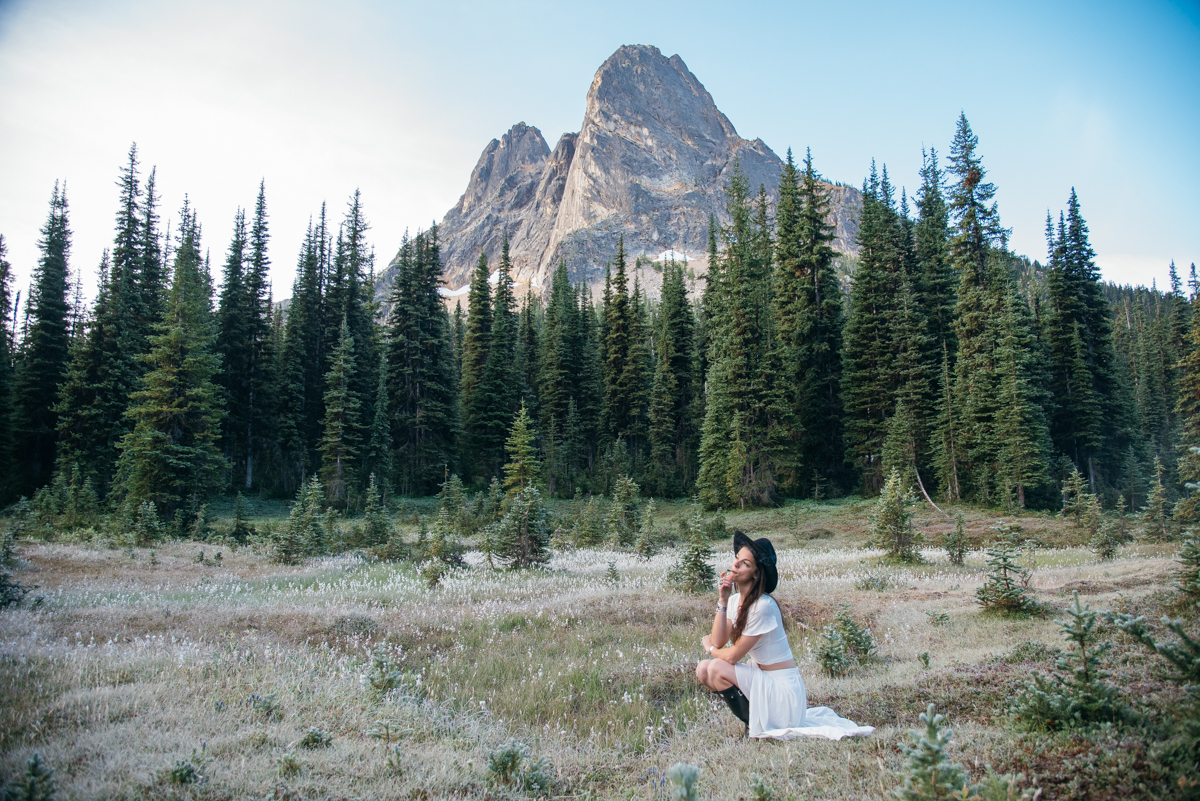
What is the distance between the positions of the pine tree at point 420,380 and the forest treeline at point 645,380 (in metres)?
0.17

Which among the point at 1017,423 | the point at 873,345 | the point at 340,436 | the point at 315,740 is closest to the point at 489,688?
the point at 315,740

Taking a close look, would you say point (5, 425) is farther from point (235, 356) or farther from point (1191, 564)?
point (1191, 564)

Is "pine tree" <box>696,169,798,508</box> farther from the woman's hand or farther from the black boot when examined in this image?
the black boot

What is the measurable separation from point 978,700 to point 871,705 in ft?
3.09

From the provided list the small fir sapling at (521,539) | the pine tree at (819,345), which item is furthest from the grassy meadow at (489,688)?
the pine tree at (819,345)

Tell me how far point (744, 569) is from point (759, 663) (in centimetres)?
79

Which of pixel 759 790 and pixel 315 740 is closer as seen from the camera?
pixel 759 790

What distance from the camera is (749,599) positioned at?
501cm

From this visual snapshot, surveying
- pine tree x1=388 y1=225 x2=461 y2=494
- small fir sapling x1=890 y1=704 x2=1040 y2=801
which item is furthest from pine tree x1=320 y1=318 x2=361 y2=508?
small fir sapling x1=890 y1=704 x2=1040 y2=801

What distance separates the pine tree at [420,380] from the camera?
40969mm

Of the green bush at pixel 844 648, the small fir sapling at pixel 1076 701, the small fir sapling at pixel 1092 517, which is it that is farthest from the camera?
the small fir sapling at pixel 1092 517

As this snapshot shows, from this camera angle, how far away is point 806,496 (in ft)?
118

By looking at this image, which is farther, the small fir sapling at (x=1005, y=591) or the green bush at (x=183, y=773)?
the small fir sapling at (x=1005, y=591)

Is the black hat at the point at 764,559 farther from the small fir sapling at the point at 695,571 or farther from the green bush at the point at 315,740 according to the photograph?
the small fir sapling at the point at 695,571
